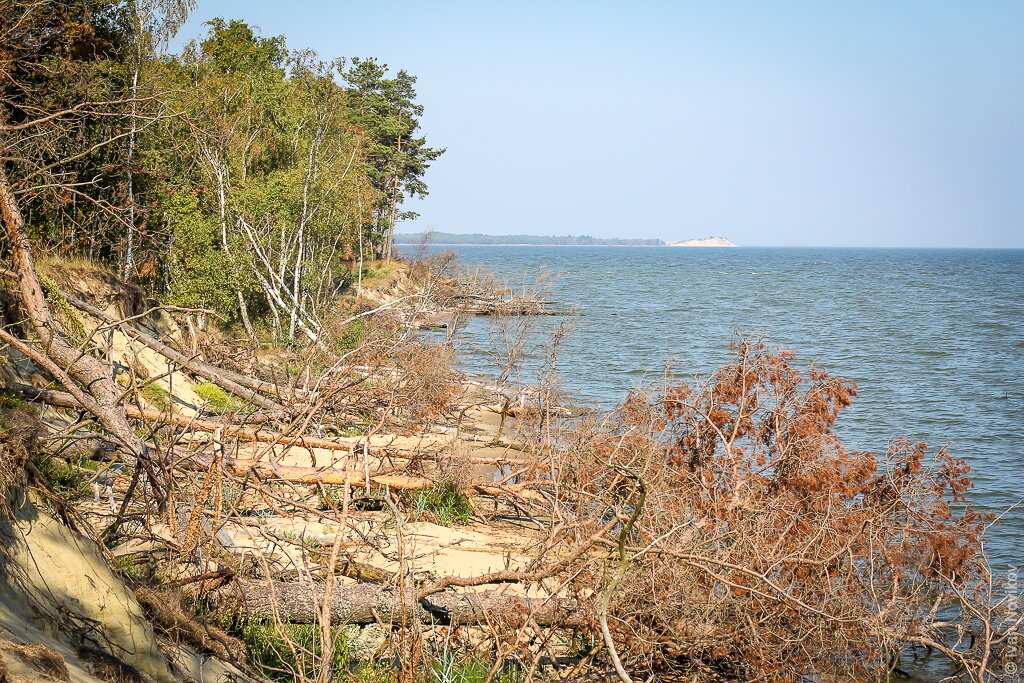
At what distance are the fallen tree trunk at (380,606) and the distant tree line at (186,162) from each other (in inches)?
252

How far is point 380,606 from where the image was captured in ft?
26.3

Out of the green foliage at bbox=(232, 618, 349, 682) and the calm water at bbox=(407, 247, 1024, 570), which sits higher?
the green foliage at bbox=(232, 618, 349, 682)

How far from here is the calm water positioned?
21.8 metres

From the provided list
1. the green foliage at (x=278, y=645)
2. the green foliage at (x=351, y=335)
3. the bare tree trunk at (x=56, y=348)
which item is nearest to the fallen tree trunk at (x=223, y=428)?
the bare tree trunk at (x=56, y=348)

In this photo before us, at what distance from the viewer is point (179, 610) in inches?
253

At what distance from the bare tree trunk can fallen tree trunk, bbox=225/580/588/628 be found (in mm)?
2043

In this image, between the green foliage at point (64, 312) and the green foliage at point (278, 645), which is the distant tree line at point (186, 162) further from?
the green foliage at point (278, 645)

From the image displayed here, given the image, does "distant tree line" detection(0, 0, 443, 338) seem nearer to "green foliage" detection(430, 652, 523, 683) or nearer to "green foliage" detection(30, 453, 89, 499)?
"green foliage" detection(30, 453, 89, 499)

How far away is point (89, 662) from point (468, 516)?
7532 mm

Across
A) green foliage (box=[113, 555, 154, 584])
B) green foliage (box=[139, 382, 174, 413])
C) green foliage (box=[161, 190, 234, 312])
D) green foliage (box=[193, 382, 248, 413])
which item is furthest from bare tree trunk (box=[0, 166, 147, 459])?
green foliage (box=[161, 190, 234, 312])

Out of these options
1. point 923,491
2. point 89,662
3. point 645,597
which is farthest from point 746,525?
point 89,662

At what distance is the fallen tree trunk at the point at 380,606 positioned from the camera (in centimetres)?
732

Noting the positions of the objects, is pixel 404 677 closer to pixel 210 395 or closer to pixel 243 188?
pixel 210 395

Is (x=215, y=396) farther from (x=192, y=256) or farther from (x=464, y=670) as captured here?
(x=464, y=670)
